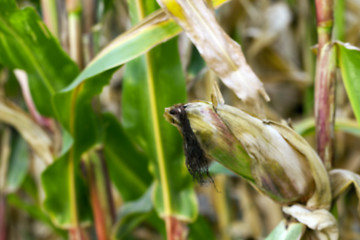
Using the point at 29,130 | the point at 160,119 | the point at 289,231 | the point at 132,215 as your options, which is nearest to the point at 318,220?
the point at 289,231

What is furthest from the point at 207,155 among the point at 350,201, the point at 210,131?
the point at 350,201

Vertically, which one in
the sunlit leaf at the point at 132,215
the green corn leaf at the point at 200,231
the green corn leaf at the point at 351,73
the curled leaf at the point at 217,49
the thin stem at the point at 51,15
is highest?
the thin stem at the point at 51,15

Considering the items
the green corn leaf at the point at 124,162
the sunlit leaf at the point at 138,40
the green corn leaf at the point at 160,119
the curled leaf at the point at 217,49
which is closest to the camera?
the curled leaf at the point at 217,49

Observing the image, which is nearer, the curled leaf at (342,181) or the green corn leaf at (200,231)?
the curled leaf at (342,181)

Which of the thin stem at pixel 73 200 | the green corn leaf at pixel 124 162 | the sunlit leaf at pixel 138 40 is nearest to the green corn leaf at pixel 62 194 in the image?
the thin stem at pixel 73 200

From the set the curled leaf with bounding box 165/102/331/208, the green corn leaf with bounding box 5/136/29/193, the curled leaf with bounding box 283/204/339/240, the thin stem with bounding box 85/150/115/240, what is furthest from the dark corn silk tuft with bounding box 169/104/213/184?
the green corn leaf with bounding box 5/136/29/193

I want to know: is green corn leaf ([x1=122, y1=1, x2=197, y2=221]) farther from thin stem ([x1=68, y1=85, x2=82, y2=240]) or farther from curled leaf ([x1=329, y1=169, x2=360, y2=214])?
curled leaf ([x1=329, y1=169, x2=360, y2=214])

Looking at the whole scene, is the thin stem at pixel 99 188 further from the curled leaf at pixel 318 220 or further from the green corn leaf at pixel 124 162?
the curled leaf at pixel 318 220

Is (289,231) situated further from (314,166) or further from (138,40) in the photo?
(138,40)
